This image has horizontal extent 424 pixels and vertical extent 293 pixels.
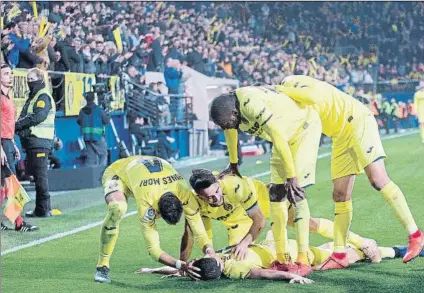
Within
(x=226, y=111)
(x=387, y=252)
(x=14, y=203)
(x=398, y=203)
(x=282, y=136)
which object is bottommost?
(x=14, y=203)

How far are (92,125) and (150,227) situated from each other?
934 cm

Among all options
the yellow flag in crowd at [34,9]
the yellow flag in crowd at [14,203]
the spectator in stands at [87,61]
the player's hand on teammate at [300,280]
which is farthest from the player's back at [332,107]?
the yellow flag in crowd at [34,9]

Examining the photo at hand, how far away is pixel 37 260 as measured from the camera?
9219 mm

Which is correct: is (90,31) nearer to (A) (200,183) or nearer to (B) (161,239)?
(B) (161,239)

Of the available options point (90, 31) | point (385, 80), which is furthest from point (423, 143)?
point (385, 80)

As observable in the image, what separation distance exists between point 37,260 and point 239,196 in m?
2.46

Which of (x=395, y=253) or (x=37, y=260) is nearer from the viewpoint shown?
(x=395, y=253)

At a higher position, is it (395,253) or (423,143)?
(395,253)

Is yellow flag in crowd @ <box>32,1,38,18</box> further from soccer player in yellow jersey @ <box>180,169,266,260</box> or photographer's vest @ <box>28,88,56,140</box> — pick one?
soccer player in yellow jersey @ <box>180,169,266,260</box>

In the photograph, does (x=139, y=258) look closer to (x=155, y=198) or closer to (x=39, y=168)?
(x=155, y=198)

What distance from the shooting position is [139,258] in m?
9.08

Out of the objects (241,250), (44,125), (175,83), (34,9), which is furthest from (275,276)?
(175,83)

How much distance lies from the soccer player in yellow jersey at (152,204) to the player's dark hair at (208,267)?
0.06 meters

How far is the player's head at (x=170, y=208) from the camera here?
23.2ft
